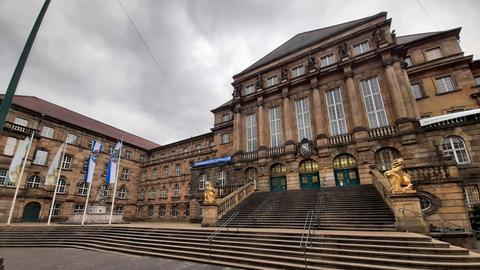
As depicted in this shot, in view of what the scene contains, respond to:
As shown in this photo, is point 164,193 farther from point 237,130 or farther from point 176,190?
point 237,130

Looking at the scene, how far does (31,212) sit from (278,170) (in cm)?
2951

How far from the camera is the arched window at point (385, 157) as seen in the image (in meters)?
17.6

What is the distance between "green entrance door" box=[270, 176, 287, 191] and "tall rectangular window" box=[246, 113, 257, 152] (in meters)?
4.57

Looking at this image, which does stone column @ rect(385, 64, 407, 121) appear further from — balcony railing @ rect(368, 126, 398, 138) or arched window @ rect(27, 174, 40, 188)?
arched window @ rect(27, 174, 40, 188)

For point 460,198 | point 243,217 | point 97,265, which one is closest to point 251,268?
point 97,265

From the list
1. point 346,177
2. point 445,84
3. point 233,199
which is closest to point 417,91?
point 445,84

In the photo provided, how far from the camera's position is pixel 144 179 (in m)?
39.9

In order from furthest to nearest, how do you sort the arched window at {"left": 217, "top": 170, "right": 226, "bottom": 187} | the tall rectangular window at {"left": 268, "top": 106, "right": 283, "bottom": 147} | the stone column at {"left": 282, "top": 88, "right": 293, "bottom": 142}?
the arched window at {"left": 217, "top": 170, "right": 226, "bottom": 187} → the tall rectangular window at {"left": 268, "top": 106, "right": 283, "bottom": 147} → the stone column at {"left": 282, "top": 88, "right": 293, "bottom": 142}

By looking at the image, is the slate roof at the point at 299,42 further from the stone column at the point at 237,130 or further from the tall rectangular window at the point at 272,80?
the stone column at the point at 237,130

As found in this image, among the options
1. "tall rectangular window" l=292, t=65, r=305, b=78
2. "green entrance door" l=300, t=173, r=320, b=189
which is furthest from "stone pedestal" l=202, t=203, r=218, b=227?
"tall rectangular window" l=292, t=65, r=305, b=78

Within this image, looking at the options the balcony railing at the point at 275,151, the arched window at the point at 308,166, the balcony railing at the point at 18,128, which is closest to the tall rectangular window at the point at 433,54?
the arched window at the point at 308,166

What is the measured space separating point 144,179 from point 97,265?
112ft

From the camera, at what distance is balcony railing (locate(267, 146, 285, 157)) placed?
22.8 m

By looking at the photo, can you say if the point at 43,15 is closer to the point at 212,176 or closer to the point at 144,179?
the point at 212,176
